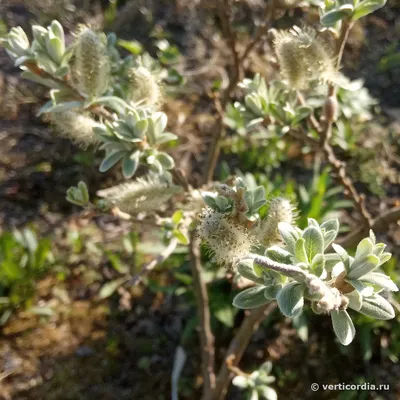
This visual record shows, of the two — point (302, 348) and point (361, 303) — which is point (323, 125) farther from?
point (302, 348)

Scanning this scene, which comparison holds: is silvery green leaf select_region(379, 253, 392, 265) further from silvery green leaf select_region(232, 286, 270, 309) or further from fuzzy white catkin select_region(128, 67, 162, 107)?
fuzzy white catkin select_region(128, 67, 162, 107)

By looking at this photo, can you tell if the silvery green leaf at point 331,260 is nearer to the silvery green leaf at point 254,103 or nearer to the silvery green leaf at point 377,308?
the silvery green leaf at point 377,308

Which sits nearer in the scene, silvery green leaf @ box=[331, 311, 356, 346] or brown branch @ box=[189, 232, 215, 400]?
silvery green leaf @ box=[331, 311, 356, 346]

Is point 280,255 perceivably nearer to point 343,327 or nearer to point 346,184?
point 343,327

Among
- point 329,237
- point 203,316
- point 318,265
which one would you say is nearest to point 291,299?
point 318,265

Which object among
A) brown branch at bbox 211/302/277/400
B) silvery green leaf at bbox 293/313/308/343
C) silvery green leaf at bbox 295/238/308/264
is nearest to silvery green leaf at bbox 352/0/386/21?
silvery green leaf at bbox 295/238/308/264

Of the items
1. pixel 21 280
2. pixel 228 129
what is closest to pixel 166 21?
pixel 228 129

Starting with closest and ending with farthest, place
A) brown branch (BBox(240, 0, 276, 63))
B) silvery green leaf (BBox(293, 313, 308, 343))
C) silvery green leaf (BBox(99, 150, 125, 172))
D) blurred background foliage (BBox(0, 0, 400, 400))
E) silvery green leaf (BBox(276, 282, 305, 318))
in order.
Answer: silvery green leaf (BBox(276, 282, 305, 318)) < silvery green leaf (BBox(99, 150, 125, 172)) < brown branch (BBox(240, 0, 276, 63)) < silvery green leaf (BBox(293, 313, 308, 343)) < blurred background foliage (BBox(0, 0, 400, 400))

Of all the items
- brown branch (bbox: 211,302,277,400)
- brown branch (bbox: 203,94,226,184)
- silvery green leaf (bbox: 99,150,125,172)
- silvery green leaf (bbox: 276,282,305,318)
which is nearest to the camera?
silvery green leaf (bbox: 276,282,305,318)
